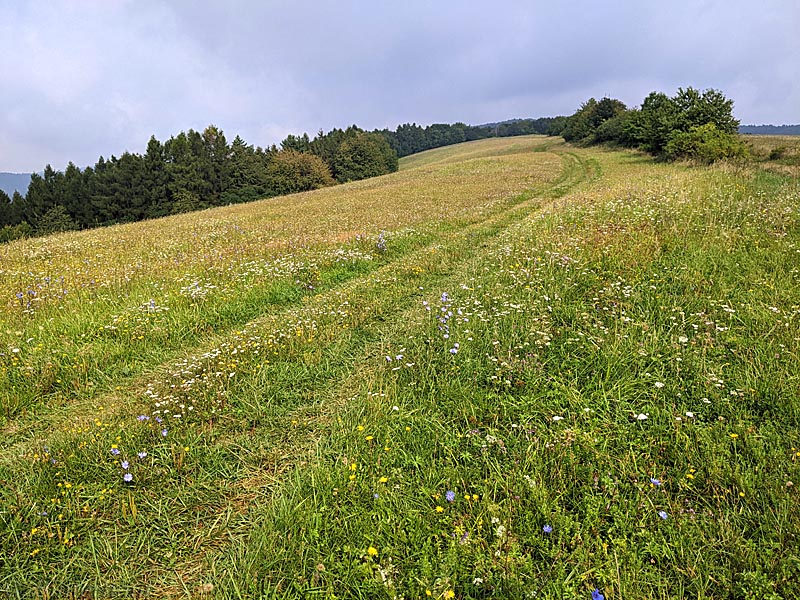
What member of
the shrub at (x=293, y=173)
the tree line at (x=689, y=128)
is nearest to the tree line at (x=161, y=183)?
the shrub at (x=293, y=173)

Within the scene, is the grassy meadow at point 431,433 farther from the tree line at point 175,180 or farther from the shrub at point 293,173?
the shrub at point 293,173

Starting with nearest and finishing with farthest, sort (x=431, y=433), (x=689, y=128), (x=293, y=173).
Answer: (x=431, y=433) < (x=689, y=128) < (x=293, y=173)

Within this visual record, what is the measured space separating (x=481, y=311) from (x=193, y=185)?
77.5 metres

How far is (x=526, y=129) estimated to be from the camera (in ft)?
539

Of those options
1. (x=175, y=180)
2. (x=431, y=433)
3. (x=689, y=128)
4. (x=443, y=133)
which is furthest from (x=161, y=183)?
(x=443, y=133)

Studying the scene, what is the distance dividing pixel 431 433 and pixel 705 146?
35224mm

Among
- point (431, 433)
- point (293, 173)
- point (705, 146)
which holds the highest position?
point (293, 173)

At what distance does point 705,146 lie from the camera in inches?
1124

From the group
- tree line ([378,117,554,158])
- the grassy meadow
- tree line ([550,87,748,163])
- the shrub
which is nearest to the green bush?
tree line ([550,87,748,163])

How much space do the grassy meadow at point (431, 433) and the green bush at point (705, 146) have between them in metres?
24.9

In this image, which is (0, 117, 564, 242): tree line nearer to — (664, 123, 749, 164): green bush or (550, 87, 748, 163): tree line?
(550, 87, 748, 163): tree line

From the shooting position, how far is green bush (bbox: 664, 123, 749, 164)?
89.6 feet

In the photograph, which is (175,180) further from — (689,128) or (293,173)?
(689,128)

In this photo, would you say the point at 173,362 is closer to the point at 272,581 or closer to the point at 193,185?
the point at 272,581
